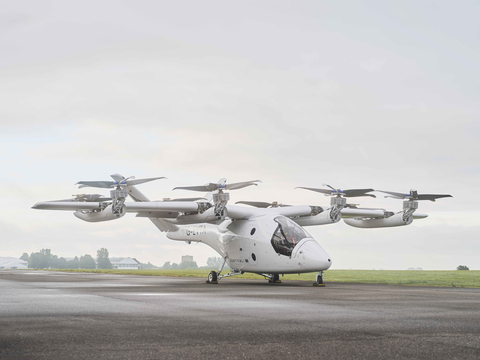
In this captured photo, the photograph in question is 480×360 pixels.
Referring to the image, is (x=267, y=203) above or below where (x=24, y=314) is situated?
above

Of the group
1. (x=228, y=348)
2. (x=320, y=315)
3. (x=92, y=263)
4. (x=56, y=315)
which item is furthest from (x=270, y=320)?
(x=92, y=263)

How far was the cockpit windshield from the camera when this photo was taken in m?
25.0

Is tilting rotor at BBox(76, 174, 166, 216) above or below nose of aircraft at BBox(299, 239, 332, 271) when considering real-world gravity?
above

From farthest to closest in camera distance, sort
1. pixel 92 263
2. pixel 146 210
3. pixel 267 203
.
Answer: pixel 92 263 < pixel 267 203 < pixel 146 210

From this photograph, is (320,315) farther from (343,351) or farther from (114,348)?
(114,348)

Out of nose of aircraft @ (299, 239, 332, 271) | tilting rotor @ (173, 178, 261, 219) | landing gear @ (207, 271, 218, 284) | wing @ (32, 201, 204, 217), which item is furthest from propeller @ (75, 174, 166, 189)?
nose of aircraft @ (299, 239, 332, 271)

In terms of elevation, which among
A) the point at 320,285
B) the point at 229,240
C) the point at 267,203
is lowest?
the point at 320,285

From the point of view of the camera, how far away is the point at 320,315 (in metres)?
9.74

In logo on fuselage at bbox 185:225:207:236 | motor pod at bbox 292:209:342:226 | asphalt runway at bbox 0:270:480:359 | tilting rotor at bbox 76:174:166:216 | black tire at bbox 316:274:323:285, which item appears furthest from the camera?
logo on fuselage at bbox 185:225:207:236

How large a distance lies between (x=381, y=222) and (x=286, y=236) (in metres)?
12.5

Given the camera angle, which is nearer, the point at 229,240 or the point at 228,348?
the point at 228,348

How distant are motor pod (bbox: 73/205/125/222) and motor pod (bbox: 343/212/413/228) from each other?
18281mm

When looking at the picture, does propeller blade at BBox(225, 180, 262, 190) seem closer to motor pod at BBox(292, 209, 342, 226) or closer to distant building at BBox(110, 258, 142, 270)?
motor pod at BBox(292, 209, 342, 226)

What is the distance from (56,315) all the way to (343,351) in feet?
19.8
